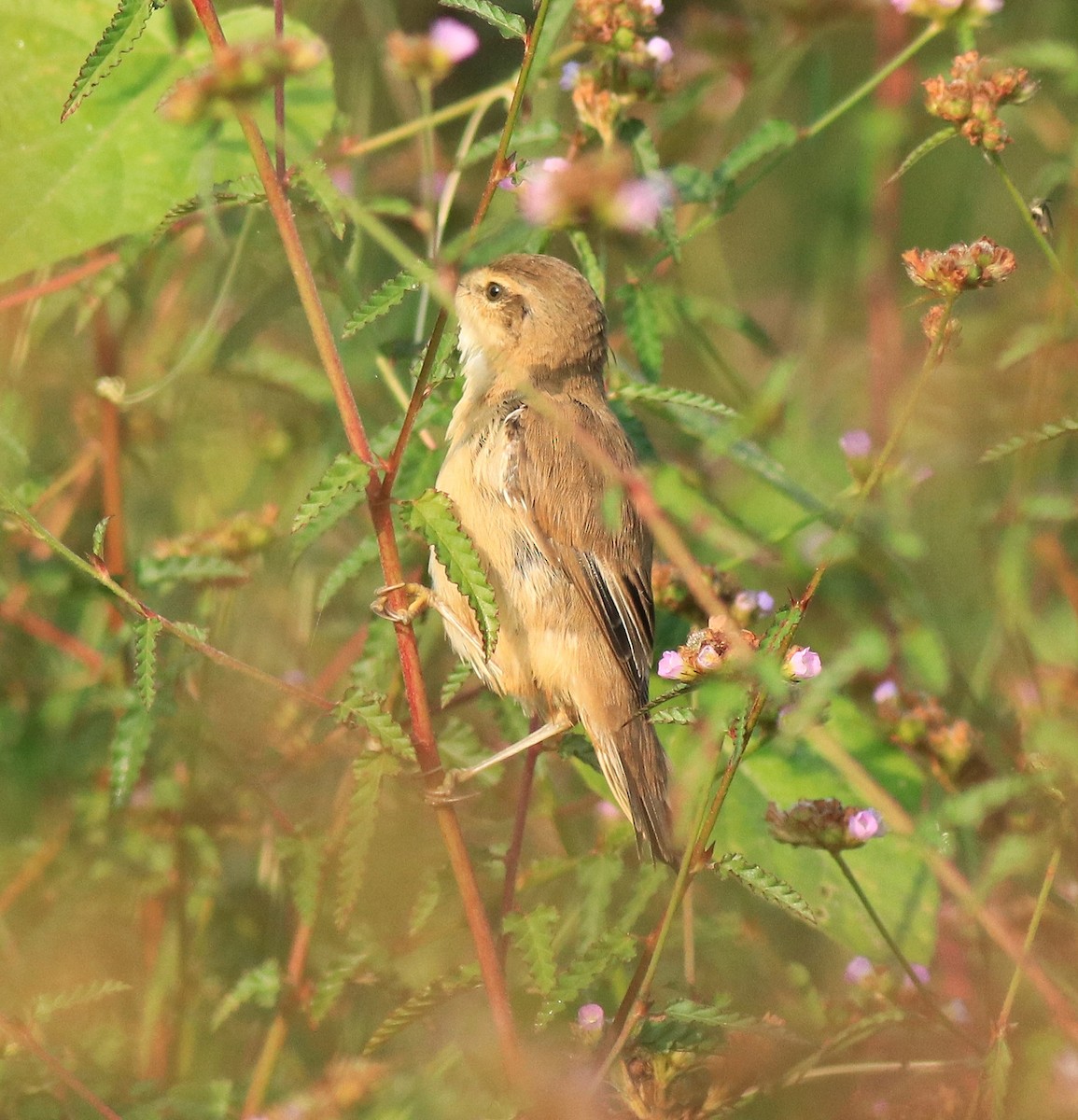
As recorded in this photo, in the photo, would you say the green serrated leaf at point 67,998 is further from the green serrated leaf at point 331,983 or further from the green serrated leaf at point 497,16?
the green serrated leaf at point 497,16

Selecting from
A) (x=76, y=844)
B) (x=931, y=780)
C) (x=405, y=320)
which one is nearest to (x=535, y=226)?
(x=405, y=320)

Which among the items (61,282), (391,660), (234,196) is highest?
(234,196)

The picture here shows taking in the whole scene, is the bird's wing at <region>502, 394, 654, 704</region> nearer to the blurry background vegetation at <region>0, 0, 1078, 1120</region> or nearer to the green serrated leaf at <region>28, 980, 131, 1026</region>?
the blurry background vegetation at <region>0, 0, 1078, 1120</region>

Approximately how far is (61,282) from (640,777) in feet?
6.72

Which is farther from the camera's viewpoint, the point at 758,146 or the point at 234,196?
the point at 758,146

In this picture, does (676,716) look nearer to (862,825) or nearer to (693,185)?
(862,825)

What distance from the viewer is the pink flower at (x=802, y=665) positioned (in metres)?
2.34

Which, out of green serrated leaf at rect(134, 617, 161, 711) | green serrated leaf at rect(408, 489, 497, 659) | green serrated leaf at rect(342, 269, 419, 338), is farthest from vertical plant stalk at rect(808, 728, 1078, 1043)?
green serrated leaf at rect(134, 617, 161, 711)

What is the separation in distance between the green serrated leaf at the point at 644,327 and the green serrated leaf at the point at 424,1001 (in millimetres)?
1485

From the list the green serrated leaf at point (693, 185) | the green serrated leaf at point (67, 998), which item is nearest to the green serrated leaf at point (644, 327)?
the green serrated leaf at point (693, 185)

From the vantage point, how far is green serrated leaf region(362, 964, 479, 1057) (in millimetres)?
2791

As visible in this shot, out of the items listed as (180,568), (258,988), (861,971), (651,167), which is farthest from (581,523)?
(258,988)

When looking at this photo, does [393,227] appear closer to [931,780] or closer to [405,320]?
[405,320]

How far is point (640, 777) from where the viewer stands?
3314 millimetres
